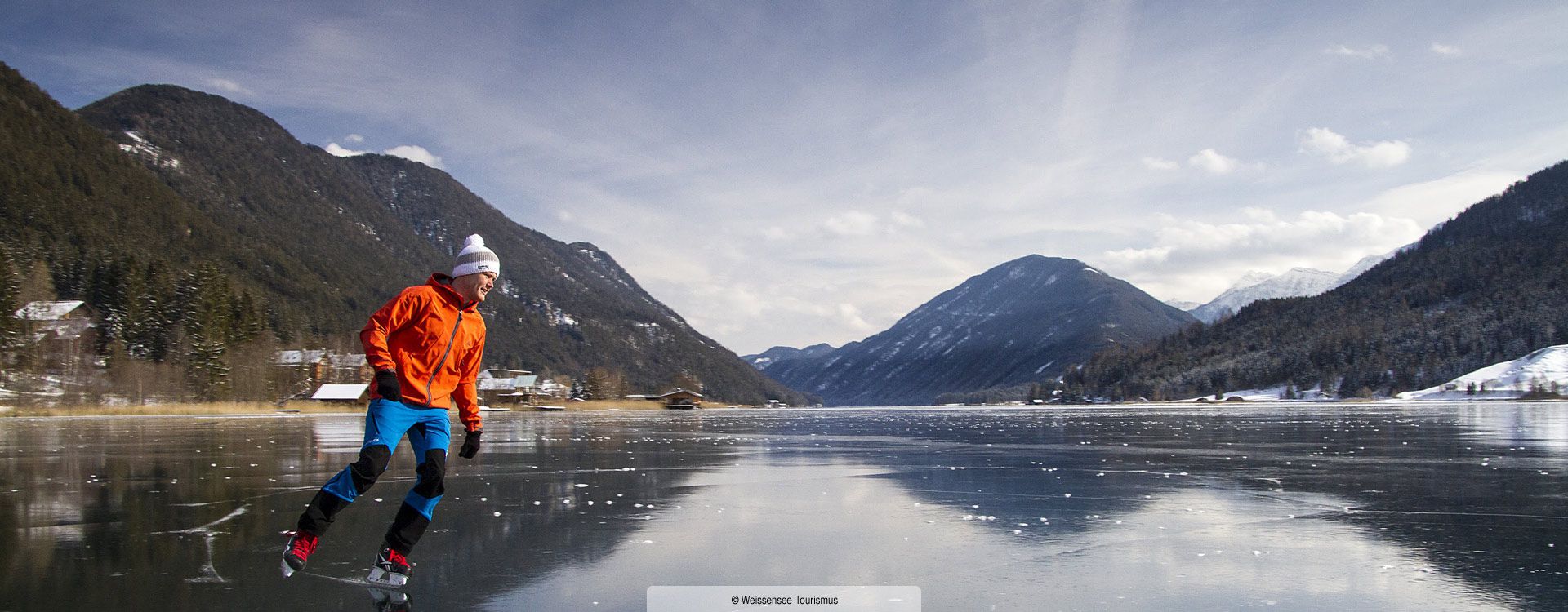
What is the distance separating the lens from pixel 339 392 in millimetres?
89875

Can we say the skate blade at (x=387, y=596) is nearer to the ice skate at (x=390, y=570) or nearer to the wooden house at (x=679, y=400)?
the ice skate at (x=390, y=570)

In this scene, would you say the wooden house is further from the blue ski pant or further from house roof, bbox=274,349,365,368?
the blue ski pant

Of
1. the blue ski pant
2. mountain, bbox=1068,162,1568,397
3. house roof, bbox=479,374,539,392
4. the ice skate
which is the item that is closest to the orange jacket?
the blue ski pant

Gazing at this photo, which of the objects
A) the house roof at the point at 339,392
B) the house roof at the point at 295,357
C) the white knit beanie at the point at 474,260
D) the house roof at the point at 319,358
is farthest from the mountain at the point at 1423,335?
the white knit beanie at the point at 474,260

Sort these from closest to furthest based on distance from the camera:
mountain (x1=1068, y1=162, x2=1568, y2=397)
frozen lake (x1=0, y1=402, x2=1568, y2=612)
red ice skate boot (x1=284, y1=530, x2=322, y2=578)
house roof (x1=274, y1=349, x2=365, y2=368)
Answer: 1. frozen lake (x1=0, y1=402, x2=1568, y2=612)
2. red ice skate boot (x1=284, y1=530, x2=322, y2=578)
3. house roof (x1=274, y1=349, x2=365, y2=368)
4. mountain (x1=1068, y1=162, x2=1568, y2=397)

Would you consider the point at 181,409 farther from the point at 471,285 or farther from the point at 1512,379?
the point at 1512,379

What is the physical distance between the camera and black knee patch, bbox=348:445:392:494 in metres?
5.67

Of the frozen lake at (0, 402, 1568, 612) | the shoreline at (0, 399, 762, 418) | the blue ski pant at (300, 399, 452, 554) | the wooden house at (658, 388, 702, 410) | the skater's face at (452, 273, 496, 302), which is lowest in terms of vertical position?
the wooden house at (658, 388, 702, 410)

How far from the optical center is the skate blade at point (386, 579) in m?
5.59

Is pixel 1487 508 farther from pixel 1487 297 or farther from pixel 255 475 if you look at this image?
pixel 1487 297

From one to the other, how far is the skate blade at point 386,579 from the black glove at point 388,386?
109 cm

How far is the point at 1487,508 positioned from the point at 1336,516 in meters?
1.68

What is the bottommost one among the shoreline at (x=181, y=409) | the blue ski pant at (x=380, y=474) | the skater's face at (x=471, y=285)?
the shoreline at (x=181, y=409)

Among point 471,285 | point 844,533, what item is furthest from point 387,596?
point 844,533
